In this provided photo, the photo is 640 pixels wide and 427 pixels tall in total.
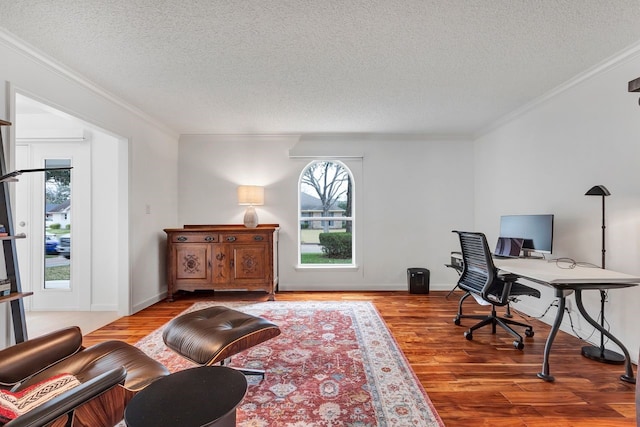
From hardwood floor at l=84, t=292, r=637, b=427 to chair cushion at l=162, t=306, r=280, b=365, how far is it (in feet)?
3.40

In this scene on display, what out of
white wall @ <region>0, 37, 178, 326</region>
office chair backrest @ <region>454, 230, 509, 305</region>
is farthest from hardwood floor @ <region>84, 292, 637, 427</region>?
white wall @ <region>0, 37, 178, 326</region>

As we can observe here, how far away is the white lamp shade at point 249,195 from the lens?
431 centimetres

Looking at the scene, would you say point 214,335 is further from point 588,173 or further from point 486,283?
point 588,173

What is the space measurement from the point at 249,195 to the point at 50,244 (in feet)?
7.81

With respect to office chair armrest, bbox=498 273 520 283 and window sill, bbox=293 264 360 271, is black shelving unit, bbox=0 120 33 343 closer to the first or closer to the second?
window sill, bbox=293 264 360 271

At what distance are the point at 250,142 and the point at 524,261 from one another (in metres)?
3.81

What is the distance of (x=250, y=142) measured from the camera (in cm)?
459

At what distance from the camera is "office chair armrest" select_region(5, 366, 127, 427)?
788 mm

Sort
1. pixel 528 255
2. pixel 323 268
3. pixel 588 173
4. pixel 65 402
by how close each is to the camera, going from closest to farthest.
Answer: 1. pixel 65 402
2. pixel 588 173
3. pixel 528 255
4. pixel 323 268

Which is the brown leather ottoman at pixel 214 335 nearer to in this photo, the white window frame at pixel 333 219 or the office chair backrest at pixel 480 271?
the office chair backrest at pixel 480 271

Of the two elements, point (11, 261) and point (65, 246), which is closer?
point (11, 261)

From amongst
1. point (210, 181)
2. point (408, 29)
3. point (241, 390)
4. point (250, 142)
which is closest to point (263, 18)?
point (408, 29)

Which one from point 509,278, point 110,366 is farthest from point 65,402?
point 509,278

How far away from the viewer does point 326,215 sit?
4.73 meters
